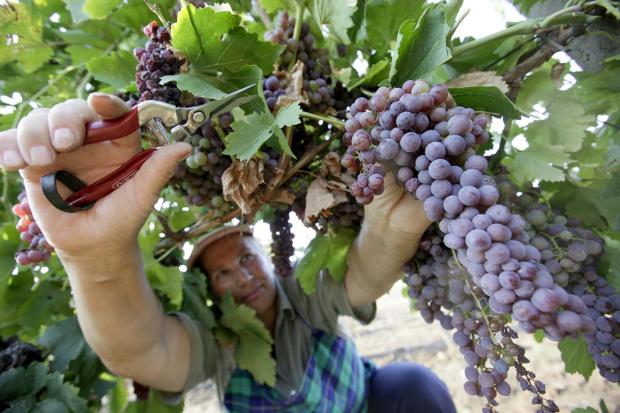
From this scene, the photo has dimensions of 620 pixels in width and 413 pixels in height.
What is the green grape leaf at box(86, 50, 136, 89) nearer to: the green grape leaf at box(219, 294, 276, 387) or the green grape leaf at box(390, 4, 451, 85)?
the green grape leaf at box(390, 4, 451, 85)

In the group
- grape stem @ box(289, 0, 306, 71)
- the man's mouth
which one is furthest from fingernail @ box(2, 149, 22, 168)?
the man's mouth

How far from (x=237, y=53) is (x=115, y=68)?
0.88ft

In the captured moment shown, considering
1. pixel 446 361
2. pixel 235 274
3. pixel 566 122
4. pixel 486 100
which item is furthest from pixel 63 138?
pixel 446 361

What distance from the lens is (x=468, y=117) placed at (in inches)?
15.7

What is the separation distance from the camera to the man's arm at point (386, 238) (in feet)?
1.96

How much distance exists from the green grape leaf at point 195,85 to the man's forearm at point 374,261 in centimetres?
36

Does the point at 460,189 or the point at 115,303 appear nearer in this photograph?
the point at 460,189

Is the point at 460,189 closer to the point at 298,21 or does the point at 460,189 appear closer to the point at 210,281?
the point at 298,21

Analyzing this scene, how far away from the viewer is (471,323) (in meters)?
0.51

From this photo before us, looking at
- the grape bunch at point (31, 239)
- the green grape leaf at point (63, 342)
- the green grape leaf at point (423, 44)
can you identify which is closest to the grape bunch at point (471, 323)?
the green grape leaf at point (423, 44)

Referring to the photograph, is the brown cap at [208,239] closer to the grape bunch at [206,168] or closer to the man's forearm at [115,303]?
the man's forearm at [115,303]

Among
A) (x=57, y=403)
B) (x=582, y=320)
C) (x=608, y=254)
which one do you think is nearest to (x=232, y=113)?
(x=582, y=320)

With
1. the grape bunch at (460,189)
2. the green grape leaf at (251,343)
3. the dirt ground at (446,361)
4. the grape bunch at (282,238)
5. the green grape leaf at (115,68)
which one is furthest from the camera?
the dirt ground at (446,361)

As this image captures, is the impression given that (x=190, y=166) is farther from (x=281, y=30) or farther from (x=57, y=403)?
(x=57, y=403)
